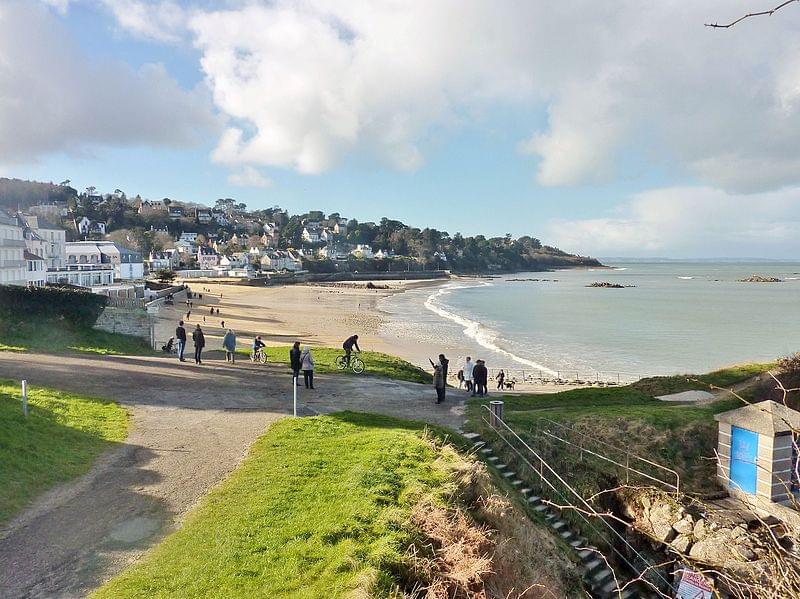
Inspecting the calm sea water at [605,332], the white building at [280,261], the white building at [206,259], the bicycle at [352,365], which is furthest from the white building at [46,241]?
the white building at [280,261]

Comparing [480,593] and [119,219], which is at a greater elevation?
[119,219]

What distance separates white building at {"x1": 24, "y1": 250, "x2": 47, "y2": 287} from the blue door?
47.1m

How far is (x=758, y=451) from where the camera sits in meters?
10.1

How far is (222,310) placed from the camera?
192ft

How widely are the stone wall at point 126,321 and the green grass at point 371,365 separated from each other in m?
4.44

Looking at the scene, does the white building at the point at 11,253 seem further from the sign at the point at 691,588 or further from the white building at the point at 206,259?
the white building at the point at 206,259

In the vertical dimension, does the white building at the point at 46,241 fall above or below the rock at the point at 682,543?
above

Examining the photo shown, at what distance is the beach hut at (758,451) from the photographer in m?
9.80

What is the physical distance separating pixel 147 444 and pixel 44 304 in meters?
16.2

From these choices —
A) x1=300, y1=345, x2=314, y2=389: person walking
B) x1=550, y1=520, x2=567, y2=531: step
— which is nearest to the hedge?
x1=300, y1=345, x2=314, y2=389: person walking

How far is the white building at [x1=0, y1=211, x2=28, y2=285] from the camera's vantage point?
37.9 metres

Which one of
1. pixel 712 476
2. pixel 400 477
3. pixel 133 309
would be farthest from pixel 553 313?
pixel 400 477

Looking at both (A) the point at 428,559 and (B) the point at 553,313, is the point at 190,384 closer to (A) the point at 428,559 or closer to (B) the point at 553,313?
(A) the point at 428,559

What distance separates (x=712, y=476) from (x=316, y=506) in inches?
338
